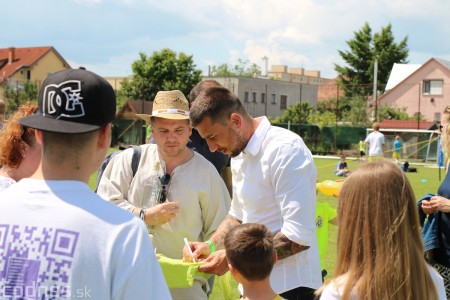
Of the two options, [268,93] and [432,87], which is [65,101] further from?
[268,93]

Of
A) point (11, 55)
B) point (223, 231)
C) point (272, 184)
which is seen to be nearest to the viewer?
point (272, 184)

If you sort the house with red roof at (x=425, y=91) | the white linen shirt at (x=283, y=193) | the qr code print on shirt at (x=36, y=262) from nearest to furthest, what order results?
1. the qr code print on shirt at (x=36, y=262)
2. the white linen shirt at (x=283, y=193)
3. the house with red roof at (x=425, y=91)

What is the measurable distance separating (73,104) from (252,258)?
5.33 ft

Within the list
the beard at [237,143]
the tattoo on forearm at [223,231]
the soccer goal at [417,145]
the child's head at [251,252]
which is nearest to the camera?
the child's head at [251,252]

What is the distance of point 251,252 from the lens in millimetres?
3217

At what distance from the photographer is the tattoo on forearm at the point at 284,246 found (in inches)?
135

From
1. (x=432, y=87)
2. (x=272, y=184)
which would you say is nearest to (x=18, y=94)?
(x=432, y=87)

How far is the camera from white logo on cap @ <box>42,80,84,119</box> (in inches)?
77.0

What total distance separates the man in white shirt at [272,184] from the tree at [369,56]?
225 ft

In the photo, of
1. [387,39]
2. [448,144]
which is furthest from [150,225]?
[387,39]

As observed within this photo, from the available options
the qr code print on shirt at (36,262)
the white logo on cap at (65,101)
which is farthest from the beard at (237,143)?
the qr code print on shirt at (36,262)

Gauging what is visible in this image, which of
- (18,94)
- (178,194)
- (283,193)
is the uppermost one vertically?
(18,94)

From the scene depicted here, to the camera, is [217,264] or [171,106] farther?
[171,106]

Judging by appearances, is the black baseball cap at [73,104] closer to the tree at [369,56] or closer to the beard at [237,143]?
the beard at [237,143]
